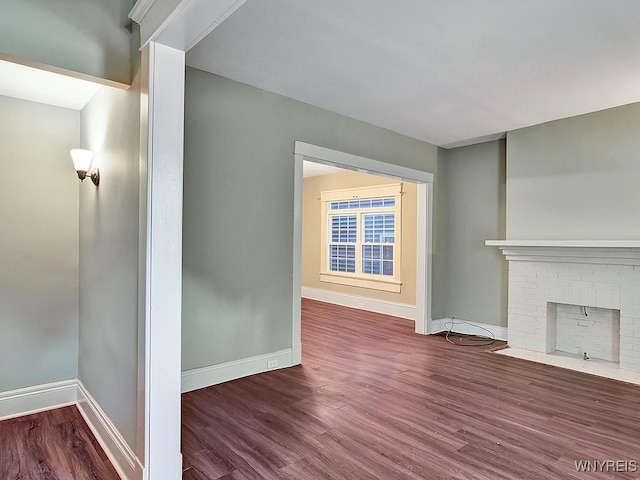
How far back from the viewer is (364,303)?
7266 mm

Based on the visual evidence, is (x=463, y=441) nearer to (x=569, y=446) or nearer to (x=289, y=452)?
(x=569, y=446)

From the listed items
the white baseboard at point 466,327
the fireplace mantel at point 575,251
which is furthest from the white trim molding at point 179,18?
the white baseboard at point 466,327

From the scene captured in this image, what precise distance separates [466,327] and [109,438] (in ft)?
15.3

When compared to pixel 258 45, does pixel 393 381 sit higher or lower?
lower

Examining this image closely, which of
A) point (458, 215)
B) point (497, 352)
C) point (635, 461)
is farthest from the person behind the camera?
point (458, 215)

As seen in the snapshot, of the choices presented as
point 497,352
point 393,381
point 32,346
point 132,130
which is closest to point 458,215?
point 497,352

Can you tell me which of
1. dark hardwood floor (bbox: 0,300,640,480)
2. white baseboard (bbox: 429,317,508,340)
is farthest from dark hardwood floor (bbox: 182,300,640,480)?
white baseboard (bbox: 429,317,508,340)

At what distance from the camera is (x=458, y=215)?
5.76 m

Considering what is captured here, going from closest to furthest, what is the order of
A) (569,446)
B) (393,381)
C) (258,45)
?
(569,446)
(258,45)
(393,381)

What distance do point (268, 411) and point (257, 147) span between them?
229 centimetres

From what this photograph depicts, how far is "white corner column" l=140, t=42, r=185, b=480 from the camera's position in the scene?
1.85 metres

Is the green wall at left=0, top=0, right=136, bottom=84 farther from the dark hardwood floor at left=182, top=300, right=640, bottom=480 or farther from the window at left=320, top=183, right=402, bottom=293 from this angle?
the window at left=320, top=183, right=402, bottom=293

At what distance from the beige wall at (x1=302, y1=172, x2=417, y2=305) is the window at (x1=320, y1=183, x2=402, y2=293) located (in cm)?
11

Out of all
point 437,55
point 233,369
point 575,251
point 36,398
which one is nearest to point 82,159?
point 36,398
